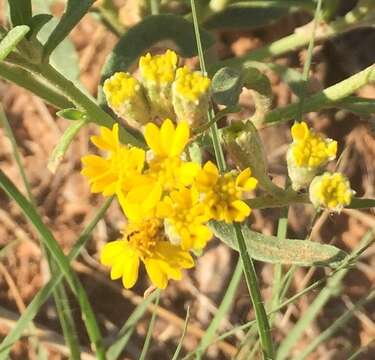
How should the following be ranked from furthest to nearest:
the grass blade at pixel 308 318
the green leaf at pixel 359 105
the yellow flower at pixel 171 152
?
the green leaf at pixel 359 105 < the grass blade at pixel 308 318 < the yellow flower at pixel 171 152

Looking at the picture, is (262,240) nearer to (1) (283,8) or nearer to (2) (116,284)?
(2) (116,284)

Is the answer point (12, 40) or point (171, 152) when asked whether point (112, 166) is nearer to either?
point (171, 152)

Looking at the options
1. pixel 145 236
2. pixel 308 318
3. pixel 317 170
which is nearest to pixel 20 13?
pixel 145 236

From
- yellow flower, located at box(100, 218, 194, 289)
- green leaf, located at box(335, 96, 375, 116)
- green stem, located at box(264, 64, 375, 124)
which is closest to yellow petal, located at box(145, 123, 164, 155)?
yellow flower, located at box(100, 218, 194, 289)

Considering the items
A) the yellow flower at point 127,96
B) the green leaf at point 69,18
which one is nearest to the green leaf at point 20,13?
the green leaf at point 69,18

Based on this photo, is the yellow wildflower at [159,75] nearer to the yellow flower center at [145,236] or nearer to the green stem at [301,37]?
the yellow flower center at [145,236]
